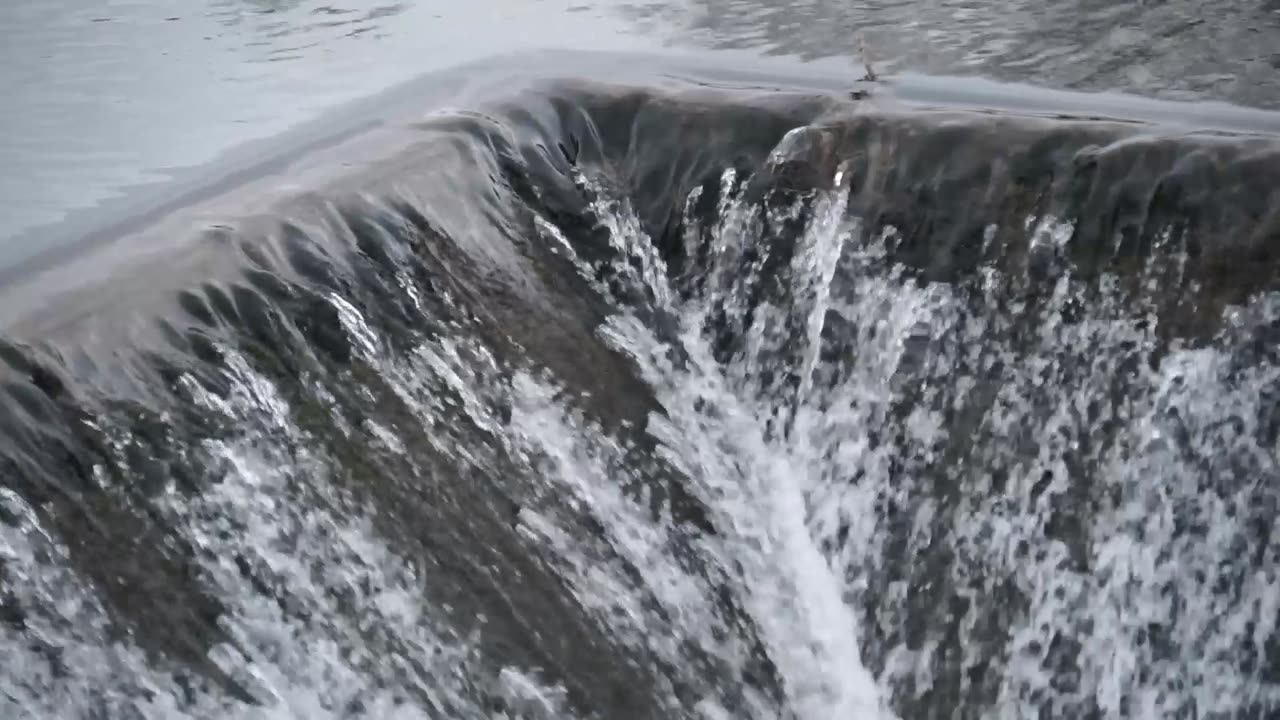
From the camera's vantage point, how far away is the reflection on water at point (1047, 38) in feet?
17.7

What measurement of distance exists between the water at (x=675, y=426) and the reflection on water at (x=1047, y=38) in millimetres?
271

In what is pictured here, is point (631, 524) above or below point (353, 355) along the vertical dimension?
below

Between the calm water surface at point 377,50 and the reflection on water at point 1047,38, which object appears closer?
the reflection on water at point 1047,38

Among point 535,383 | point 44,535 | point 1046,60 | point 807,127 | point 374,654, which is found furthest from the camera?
point 1046,60

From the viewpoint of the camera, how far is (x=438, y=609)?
393 centimetres

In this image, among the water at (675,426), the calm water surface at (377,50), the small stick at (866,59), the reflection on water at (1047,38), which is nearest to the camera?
the water at (675,426)

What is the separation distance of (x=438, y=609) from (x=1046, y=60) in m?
3.27

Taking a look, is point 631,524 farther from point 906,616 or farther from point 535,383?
point 906,616

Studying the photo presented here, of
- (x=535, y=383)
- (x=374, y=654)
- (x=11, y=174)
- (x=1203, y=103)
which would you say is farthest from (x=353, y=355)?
(x=1203, y=103)

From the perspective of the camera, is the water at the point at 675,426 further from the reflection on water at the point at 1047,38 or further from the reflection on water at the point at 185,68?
the reflection on water at the point at 185,68

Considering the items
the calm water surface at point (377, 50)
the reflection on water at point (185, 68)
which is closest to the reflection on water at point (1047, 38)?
the calm water surface at point (377, 50)

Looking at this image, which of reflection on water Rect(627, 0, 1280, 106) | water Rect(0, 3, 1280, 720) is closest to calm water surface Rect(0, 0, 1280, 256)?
reflection on water Rect(627, 0, 1280, 106)

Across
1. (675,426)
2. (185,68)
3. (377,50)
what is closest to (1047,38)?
(675,426)

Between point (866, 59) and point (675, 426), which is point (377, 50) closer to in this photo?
point (866, 59)
